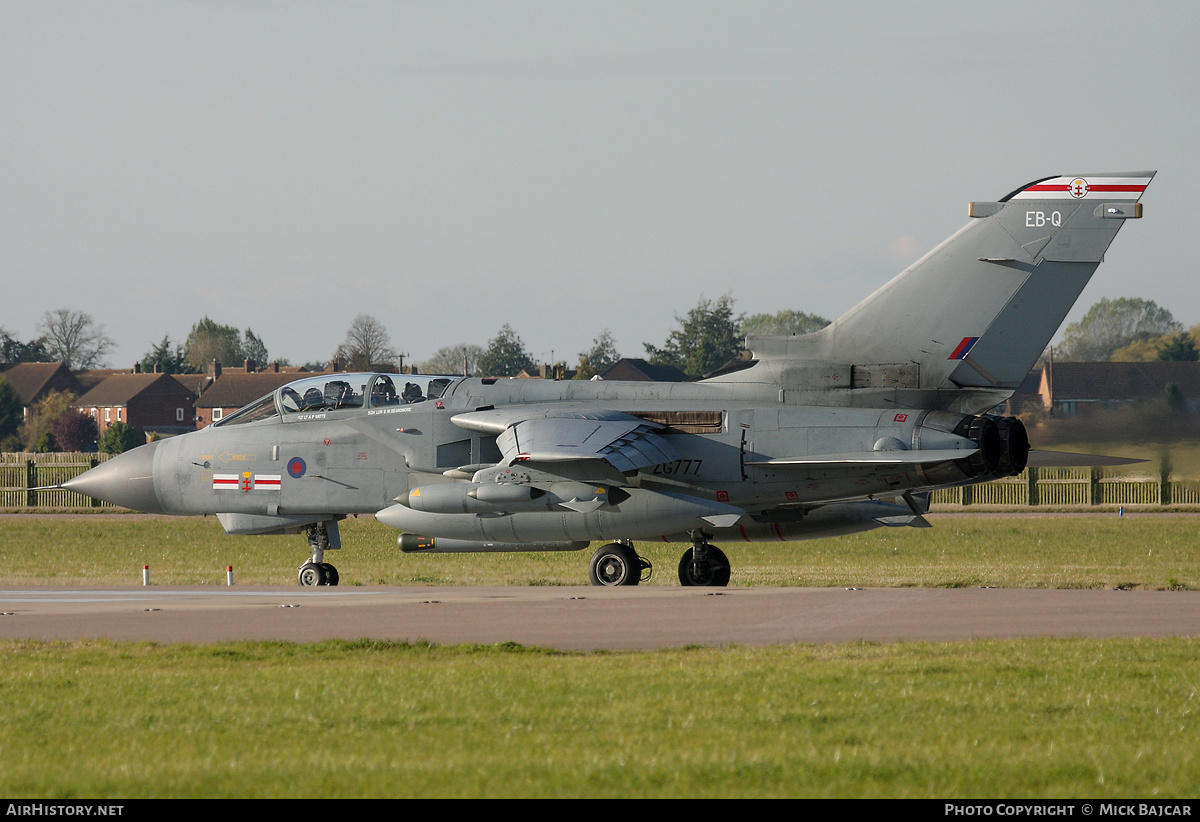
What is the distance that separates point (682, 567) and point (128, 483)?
9.19 meters

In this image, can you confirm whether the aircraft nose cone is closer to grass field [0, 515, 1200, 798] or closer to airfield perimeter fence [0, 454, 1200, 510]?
grass field [0, 515, 1200, 798]

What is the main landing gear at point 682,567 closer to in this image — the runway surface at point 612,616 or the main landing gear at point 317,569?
the runway surface at point 612,616

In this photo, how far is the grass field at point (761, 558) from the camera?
2258 cm

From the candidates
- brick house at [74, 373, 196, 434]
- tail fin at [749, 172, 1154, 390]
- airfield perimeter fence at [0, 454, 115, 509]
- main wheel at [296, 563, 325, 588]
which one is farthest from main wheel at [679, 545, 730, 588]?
brick house at [74, 373, 196, 434]

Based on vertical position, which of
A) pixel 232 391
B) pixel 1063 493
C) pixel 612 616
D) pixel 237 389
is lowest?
pixel 1063 493

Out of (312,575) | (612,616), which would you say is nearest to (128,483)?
(312,575)

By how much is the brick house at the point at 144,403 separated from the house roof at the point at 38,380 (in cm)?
454

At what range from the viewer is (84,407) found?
11931 cm

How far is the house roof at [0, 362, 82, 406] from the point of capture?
409ft

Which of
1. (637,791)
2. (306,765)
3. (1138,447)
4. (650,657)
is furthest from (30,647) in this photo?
(1138,447)

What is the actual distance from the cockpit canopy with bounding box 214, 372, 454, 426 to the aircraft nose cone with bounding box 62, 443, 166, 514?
1.67 metres

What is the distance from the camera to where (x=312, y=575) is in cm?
2080

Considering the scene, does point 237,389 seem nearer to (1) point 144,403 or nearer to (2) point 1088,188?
(1) point 144,403

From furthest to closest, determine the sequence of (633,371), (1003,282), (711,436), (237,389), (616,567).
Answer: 1. (237,389)
2. (633,371)
3. (616,567)
4. (711,436)
5. (1003,282)
